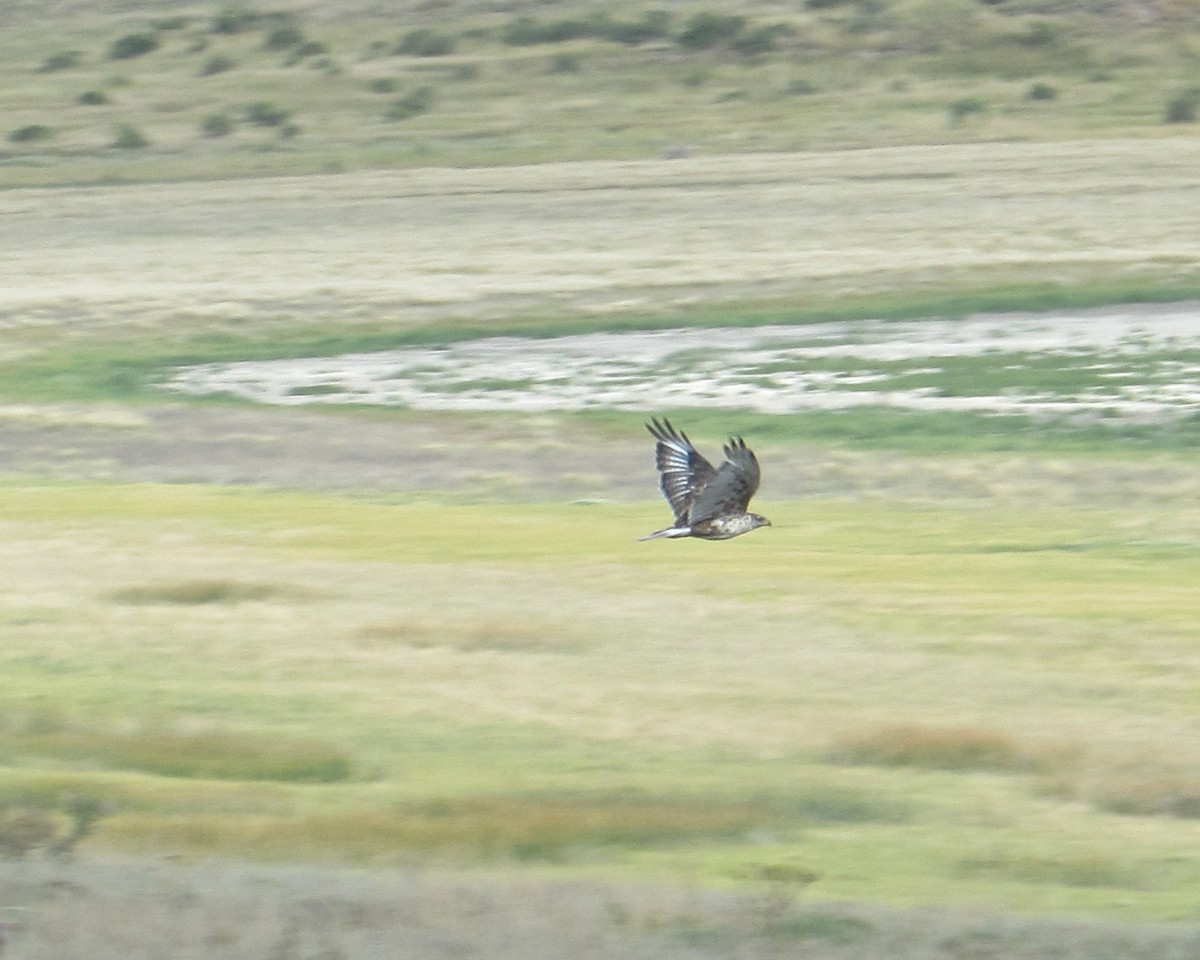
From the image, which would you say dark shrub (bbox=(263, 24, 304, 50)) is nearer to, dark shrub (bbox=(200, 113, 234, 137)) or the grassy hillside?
the grassy hillside

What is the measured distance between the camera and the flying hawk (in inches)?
401

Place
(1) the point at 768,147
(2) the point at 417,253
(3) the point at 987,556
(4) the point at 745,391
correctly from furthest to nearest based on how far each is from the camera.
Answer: (1) the point at 768,147 → (2) the point at 417,253 → (4) the point at 745,391 → (3) the point at 987,556

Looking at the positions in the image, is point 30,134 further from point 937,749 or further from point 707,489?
point 937,749

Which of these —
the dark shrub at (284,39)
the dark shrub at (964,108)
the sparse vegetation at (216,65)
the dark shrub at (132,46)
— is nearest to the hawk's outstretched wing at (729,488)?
the dark shrub at (964,108)

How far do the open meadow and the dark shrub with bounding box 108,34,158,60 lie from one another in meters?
10.2

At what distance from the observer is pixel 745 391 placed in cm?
2053

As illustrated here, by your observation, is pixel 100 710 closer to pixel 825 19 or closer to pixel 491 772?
pixel 491 772

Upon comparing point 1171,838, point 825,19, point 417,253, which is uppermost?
point 825,19

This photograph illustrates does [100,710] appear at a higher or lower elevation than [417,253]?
lower

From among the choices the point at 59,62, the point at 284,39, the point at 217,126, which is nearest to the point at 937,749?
the point at 217,126

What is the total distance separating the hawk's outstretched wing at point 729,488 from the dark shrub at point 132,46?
3956cm

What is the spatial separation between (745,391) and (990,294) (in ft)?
17.0

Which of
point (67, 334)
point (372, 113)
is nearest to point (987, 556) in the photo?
point (67, 334)

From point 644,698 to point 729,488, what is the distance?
0.99 meters
